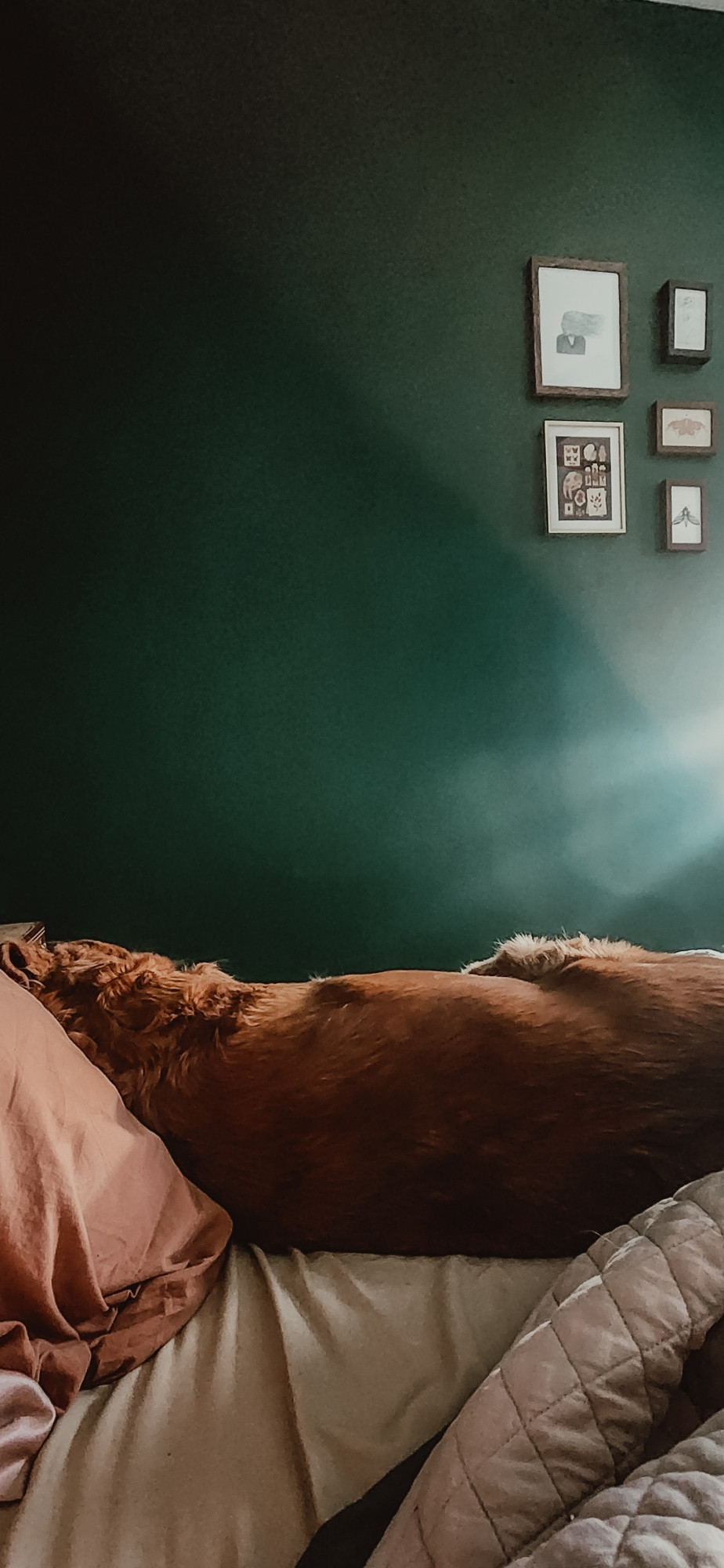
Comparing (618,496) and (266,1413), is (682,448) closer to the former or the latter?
(618,496)

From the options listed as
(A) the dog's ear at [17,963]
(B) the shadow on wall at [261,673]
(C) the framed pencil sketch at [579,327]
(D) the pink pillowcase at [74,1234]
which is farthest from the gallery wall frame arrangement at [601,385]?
(D) the pink pillowcase at [74,1234]

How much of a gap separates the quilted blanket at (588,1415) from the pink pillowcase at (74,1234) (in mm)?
349

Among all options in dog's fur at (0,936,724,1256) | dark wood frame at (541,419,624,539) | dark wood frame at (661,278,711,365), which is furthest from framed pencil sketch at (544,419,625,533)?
dog's fur at (0,936,724,1256)

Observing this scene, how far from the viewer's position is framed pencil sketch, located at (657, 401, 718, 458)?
6.98ft

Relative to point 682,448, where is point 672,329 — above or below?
above

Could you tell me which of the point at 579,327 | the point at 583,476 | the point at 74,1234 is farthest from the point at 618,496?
the point at 74,1234

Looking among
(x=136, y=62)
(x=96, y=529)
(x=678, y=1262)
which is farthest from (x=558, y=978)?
(x=136, y=62)

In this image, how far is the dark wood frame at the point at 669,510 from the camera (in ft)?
7.04

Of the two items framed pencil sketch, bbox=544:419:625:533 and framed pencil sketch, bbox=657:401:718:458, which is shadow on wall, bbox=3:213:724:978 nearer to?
framed pencil sketch, bbox=544:419:625:533

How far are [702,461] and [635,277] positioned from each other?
19.1 inches

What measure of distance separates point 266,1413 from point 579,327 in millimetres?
2228

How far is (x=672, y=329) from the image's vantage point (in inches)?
82.6

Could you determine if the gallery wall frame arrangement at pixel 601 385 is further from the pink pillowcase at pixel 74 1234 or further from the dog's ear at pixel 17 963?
the pink pillowcase at pixel 74 1234

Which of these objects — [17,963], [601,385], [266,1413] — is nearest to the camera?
[266,1413]
